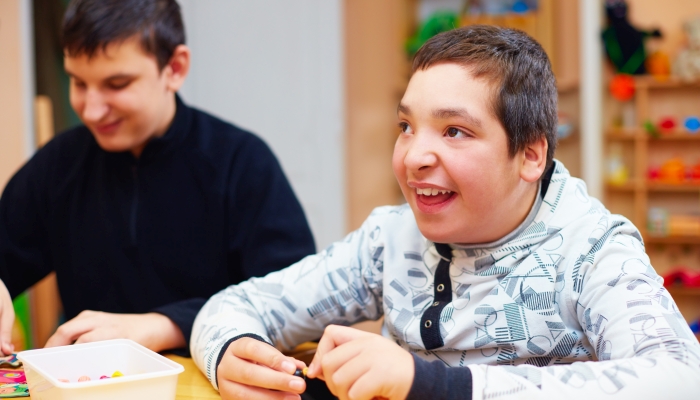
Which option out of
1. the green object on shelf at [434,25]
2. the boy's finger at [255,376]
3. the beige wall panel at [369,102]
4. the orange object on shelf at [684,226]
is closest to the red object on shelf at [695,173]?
the orange object on shelf at [684,226]

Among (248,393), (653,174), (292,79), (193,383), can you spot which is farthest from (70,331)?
(653,174)

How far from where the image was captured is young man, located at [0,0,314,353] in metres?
1.33

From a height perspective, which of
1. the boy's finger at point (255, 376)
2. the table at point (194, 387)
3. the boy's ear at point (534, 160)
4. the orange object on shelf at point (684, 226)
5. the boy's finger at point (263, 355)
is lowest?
the orange object on shelf at point (684, 226)

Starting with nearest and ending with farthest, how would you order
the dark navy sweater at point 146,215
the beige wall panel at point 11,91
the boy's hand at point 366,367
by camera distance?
the boy's hand at point 366,367
the dark navy sweater at point 146,215
the beige wall panel at point 11,91

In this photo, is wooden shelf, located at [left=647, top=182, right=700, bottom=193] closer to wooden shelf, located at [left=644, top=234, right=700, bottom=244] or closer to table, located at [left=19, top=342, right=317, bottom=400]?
wooden shelf, located at [left=644, top=234, right=700, bottom=244]

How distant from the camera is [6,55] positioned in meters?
2.54

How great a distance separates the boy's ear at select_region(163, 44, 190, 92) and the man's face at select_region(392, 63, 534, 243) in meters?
0.73

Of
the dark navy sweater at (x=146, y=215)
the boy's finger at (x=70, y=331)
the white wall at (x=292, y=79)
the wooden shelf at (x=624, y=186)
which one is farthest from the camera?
the white wall at (x=292, y=79)

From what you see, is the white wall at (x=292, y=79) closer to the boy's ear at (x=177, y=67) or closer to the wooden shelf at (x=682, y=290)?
the wooden shelf at (x=682, y=290)

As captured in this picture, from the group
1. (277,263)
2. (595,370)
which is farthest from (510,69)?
(277,263)

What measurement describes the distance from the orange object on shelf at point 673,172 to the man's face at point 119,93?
2.57 metres

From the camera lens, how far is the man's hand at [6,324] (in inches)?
41.9

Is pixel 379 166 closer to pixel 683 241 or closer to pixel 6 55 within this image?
pixel 683 241

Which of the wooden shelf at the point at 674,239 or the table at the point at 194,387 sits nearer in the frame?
the table at the point at 194,387
